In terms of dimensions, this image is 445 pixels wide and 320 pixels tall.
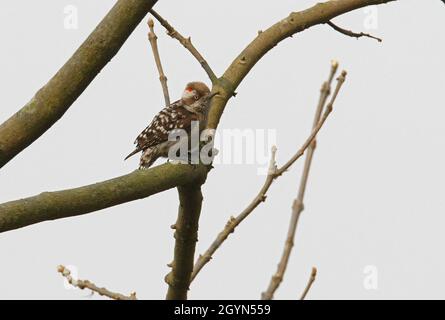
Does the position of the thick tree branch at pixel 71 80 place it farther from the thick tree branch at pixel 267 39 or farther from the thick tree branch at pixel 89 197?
the thick tree branch at pixel 267 39

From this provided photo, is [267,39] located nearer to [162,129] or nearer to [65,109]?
[162,129]

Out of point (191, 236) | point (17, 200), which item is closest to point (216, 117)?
point (191, 236)

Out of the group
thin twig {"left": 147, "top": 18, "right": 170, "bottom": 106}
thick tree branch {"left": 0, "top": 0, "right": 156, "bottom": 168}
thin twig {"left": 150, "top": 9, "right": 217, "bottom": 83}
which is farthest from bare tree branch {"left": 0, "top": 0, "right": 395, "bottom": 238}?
thin twig {"left": 147, "top": 18, "right": 170, "bottom": 106}

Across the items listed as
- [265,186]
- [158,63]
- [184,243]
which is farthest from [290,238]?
[158,63]

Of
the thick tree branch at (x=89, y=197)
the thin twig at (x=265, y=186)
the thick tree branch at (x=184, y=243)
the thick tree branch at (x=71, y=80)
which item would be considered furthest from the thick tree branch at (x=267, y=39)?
the thick tree branch at (x=71, y=80)

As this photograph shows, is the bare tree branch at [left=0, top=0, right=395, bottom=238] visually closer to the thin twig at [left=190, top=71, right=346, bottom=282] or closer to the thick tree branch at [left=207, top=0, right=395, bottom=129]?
the thin twig at [left=190, top=71, right=346, bottom=282]

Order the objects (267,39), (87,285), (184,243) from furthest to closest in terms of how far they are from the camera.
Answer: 1. (267,39)
2. (184,243)
3. (87,285)
